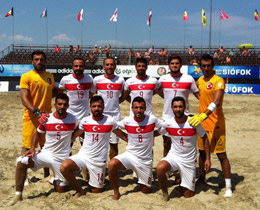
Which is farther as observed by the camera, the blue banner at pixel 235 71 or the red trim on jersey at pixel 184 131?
the blue banner at pixel 235 71

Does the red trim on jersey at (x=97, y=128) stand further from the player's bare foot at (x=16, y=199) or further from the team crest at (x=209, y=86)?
the team crest at (x=209, y=86)

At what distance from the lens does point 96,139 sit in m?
4.52

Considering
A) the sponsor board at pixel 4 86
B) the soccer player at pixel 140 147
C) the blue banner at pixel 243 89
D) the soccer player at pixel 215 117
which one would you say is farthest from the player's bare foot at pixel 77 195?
the sponsor board at pixel 4 86

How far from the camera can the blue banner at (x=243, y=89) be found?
798 inches

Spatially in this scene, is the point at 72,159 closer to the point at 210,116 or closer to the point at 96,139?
the point at 96,139

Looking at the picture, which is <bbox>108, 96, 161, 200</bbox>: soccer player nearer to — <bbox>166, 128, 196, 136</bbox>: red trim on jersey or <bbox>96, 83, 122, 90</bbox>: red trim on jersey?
<bbox>166, 128, 196, 136</bbox>: red trim on jersey

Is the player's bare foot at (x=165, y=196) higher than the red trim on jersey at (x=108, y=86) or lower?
lower

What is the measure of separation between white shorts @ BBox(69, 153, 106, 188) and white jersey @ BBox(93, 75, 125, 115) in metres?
1.14

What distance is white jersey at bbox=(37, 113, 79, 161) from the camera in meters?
4.50

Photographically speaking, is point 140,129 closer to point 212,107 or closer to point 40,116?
point 212,107

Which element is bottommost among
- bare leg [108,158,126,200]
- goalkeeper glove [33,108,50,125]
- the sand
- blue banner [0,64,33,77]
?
the sand

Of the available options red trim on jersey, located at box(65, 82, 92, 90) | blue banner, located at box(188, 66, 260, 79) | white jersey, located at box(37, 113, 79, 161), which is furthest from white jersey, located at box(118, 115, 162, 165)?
blue banner, located at box(188, 66, 260, 79)

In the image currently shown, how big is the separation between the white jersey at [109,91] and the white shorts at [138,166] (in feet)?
3.69

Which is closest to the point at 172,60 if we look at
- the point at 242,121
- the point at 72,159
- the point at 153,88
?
the point at 153,88
